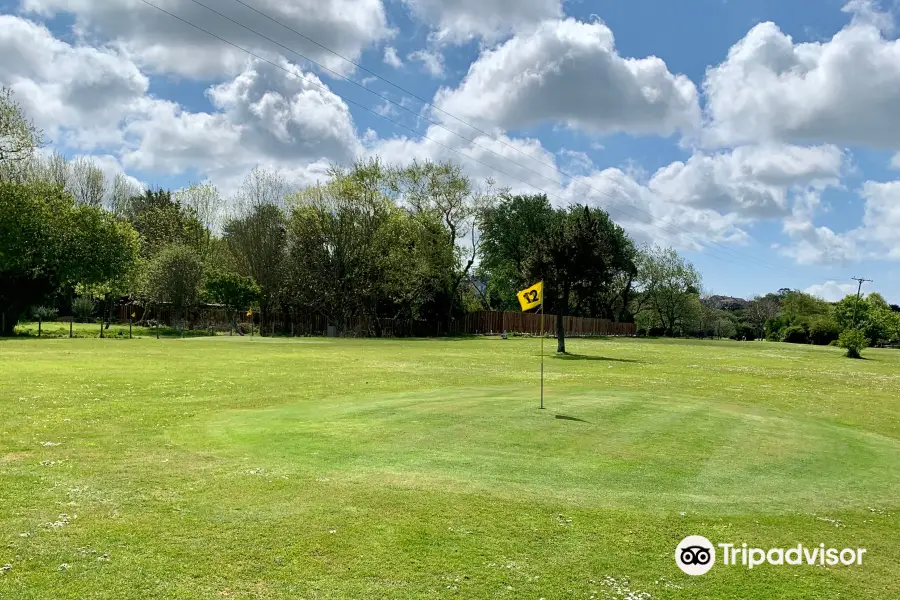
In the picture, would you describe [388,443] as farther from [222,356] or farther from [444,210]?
[444,210]

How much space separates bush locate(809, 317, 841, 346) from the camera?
106250mm

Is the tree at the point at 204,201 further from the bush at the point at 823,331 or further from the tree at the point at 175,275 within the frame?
the bush at the point at 823,331

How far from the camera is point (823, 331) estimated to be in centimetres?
10719

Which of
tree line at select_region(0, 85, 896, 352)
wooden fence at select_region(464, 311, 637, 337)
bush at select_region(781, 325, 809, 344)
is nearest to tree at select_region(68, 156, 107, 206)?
tree line at select_region(0, 85, 896, 352)

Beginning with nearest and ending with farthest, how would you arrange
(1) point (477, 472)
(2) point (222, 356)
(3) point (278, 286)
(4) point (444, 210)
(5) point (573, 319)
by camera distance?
1. (1) point (477, 472)
2. (2) point (222, 356)
3. (3) point (278, 286)
4. (4) point (444, 210)
5. (5) point (573, 319)

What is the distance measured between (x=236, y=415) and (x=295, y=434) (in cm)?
323

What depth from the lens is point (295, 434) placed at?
39.9 feet

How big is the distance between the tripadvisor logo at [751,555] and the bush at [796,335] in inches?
4684

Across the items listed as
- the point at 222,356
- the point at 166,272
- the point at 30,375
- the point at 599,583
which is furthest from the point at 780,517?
the point at 166,272

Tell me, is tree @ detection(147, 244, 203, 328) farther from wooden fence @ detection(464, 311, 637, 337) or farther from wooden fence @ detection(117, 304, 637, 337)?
wooden fence @ detection(464, 311, 637, 337)

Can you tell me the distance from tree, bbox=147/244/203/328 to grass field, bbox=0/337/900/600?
148 ft

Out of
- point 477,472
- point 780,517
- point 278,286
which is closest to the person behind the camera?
point 780,517

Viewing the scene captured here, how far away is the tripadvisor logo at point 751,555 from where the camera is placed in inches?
260

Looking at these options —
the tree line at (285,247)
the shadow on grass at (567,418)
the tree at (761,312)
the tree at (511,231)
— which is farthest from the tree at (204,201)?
the tree at (761,312)
